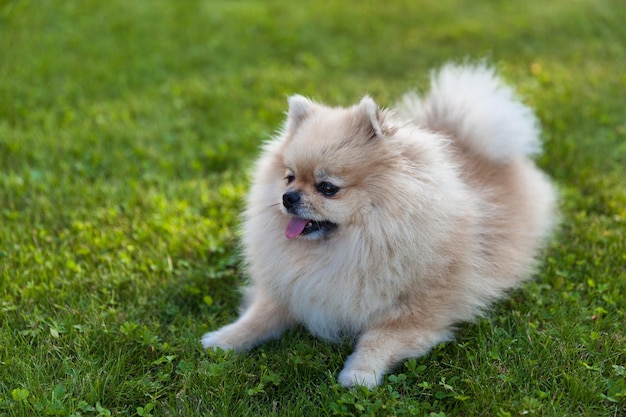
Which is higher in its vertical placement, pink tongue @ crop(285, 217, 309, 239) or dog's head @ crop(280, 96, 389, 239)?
dog's head @ crop(280, 96, 389, 239)

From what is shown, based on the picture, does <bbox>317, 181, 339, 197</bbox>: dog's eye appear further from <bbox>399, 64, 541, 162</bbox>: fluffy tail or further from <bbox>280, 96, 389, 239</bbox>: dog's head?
<bbox>399, 64, 541, 162</bbox>: fluffy tail

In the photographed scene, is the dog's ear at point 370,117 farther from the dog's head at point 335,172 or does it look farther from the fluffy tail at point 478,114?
the fluffy tail at point 478,114

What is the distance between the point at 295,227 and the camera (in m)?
2.95

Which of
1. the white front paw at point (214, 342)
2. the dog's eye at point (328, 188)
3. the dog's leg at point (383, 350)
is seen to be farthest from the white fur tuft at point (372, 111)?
the white front paw at point (214, 342)

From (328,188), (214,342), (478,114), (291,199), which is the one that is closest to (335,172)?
(328,188)

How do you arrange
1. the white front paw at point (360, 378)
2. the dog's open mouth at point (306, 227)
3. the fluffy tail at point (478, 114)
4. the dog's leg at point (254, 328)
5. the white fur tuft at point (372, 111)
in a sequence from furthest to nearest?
the fluffy tail at point (478, 114), the dog's leg at point (254, 328), the dog's open mouth at point (306, 227), the white fur tuft at point (372, 111), the white front paw at point (360, 378)

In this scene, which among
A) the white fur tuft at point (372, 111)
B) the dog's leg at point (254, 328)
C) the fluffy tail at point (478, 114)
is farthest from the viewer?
the fluffy tail at point (478, 114)

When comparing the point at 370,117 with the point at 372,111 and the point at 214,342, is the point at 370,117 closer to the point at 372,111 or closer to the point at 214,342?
the point at 372,111

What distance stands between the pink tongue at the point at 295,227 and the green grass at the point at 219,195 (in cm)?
55

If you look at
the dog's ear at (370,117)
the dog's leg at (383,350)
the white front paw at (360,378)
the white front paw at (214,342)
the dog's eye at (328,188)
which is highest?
the dog's ear at (370,117)

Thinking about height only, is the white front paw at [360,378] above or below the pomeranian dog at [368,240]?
below

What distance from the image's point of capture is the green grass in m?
2.71

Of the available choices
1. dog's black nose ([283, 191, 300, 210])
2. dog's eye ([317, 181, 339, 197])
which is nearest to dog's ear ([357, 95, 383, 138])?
dog's eye ([317, 181, 339, 197])

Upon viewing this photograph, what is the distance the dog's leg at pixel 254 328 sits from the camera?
3037mm
